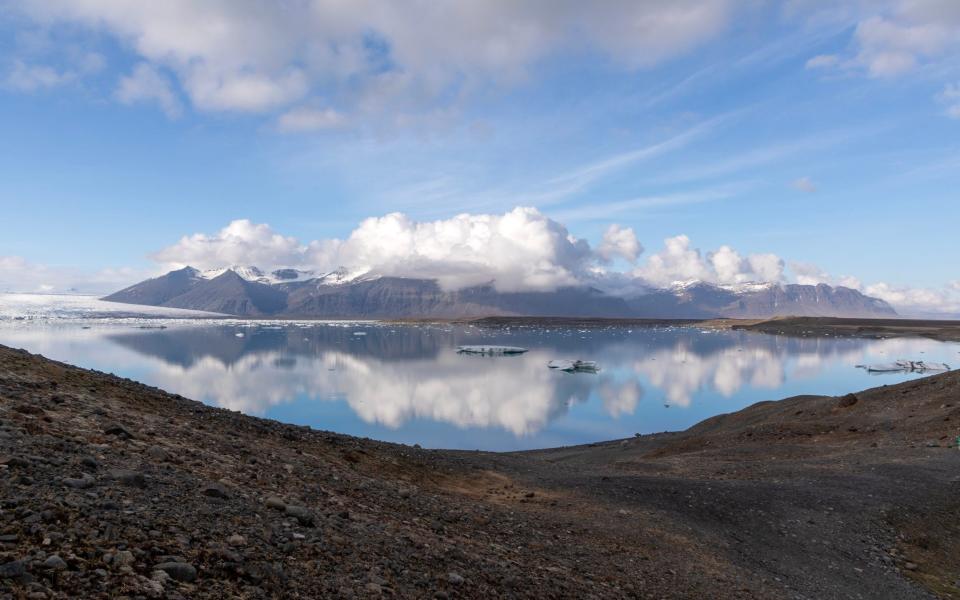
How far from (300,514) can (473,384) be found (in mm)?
54051

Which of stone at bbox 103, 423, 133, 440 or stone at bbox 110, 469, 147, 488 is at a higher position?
stone at bbox 103, 423, 133, 440

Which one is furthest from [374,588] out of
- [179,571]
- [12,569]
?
[12,569]

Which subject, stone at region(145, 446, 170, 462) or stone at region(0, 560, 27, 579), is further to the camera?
stone at region(145, 446, 170, 462)

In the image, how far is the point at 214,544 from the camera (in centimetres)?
538

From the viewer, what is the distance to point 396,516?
8.81m

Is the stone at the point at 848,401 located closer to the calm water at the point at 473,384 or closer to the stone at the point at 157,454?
the calm water at the point at 473,384

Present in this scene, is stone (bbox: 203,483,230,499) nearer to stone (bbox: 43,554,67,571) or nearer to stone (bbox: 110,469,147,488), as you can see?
stone (bbox: 110,469,147,488)

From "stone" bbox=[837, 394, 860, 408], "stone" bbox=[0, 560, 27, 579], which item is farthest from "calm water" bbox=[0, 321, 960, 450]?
"stone" bbox=[0, 560, 27, 579]

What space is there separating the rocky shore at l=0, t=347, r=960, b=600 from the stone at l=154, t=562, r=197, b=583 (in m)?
0.01

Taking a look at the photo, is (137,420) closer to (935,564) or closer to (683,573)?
(683,573)

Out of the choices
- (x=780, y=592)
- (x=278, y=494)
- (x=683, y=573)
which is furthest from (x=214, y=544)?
(x=780, y=592)

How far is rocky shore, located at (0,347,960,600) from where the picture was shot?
4.96 meters

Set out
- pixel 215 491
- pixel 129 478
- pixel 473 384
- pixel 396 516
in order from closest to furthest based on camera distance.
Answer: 1. pixel 129 478
2. pixel 215 491
3. pixel 396 516
4. pixel 473 384

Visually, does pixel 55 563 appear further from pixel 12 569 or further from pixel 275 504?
pixel 275 504
